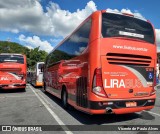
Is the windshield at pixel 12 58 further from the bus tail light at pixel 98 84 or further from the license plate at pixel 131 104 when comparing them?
the license plate at pixel 131 104

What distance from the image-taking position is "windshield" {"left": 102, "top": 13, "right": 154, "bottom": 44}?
6.95m

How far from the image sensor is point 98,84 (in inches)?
261

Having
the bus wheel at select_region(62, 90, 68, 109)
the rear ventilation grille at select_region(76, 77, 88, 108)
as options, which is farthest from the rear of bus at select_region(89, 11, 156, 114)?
the bus wheel at select_region(62, 90, 68, 109)

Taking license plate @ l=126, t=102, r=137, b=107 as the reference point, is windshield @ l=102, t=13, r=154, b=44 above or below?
above

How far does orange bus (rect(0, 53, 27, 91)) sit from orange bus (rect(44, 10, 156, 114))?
1084cm

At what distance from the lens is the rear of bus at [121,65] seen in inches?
262

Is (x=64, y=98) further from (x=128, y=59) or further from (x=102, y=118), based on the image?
(x=128, y=59)

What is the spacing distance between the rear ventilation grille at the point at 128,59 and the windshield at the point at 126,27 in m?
0.62

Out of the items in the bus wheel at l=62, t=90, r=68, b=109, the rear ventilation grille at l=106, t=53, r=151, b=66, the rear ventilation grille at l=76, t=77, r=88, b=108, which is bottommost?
the bus wheel at l=62, t=90, r=68, b=109

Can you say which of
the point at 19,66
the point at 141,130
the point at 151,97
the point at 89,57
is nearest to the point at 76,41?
the point at 89,57

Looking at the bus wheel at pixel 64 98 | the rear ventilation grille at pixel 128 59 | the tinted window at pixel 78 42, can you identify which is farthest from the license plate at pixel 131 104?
the bus wheel at pixel 64 98

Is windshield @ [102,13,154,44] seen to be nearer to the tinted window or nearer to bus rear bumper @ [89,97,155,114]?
the tinted window

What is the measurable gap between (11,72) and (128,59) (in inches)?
495

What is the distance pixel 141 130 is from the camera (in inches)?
245
